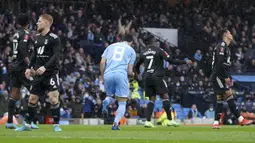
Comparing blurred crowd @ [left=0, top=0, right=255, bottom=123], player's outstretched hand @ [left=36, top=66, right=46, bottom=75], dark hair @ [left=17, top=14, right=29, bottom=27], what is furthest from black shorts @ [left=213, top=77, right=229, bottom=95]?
blurred crowd @ [left=0, top=0, right=255, bottom=123]

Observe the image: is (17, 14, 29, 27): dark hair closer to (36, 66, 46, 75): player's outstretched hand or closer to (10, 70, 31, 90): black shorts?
(10, 70, 31, 90): black shorts

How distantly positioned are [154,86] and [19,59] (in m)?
4.47

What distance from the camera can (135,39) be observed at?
3569 centimetres

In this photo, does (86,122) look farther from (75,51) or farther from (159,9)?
(159,9)

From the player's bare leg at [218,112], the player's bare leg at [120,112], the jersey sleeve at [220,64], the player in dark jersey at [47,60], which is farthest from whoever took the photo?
the jersey sleeve at [220,64]

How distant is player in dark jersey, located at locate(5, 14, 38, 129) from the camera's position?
16.4 metres

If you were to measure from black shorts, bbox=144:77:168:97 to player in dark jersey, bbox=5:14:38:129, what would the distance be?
13.1 feet

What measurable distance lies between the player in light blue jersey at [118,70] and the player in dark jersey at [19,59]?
1.79 metres

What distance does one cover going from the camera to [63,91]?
29.8 m

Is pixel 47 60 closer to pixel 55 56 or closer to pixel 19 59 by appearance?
pixel 55 56

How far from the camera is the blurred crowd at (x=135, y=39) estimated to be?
98.7 feet

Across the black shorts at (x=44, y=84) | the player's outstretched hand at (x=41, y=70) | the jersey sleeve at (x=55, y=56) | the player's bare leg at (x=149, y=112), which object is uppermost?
the jersey sleeve at (x=55, y=56)

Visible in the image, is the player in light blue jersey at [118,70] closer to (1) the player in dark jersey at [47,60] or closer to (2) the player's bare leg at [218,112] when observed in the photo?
(1) the player in dark jersey at [47,60]

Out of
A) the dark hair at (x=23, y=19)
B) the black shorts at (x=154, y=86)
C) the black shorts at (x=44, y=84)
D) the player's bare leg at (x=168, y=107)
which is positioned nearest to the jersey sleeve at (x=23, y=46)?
the dark hair at (x=23, y=19)
